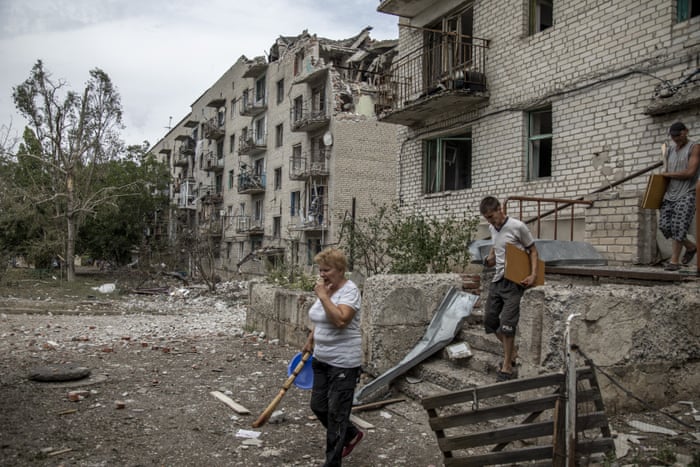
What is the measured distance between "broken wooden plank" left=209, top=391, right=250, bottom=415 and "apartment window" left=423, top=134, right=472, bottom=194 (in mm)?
7646

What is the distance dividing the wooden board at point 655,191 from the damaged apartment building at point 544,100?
1562mm

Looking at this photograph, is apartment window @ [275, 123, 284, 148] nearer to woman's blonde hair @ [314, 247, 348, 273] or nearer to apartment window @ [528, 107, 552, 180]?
apartment window @ [528, 107, 552, 180]

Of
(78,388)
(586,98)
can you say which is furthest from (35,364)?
(586,98)

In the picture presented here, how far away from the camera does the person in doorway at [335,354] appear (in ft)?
12.8

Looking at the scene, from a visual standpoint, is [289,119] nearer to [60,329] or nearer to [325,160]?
[325,160]

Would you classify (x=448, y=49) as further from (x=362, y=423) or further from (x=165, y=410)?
(x=165, y=410)

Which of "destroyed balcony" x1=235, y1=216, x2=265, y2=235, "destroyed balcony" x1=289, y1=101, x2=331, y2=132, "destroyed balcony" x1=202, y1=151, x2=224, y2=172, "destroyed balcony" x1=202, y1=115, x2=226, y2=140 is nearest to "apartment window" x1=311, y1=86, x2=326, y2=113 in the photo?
"destroyed balcony" x1=289, y1=101, x2=331, y2=132

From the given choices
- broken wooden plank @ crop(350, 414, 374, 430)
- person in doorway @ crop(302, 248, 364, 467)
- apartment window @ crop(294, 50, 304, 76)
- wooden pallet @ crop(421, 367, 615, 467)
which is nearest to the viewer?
wooden pallet @ crop(421, 367, 615, 467)

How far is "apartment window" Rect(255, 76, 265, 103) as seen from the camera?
113 feet

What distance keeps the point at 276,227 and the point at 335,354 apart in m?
28.6

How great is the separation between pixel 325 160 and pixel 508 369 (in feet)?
74.2

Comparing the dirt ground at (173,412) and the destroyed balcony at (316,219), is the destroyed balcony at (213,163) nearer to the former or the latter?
the destroyed balcony at (316,219)

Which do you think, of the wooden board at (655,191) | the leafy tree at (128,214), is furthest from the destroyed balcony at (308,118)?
the wooden board at (655,191)

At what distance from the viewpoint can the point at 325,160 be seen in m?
26.9
